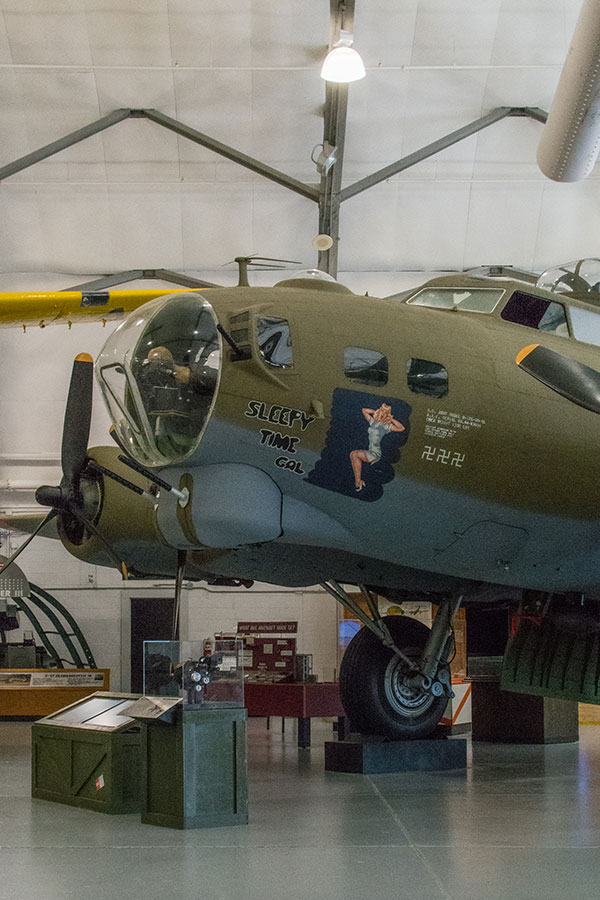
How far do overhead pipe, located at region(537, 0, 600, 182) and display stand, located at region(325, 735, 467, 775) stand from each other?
7.41m

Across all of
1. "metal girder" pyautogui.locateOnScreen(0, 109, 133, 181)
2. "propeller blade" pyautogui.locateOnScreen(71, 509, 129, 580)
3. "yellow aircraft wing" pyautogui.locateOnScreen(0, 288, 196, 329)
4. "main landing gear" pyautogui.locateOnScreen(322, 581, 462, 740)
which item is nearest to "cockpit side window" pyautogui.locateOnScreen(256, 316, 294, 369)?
"propeller blade" pyautogui.locateOnScreen(71, 509, 129, 580)

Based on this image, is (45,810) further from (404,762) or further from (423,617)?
(423,617)

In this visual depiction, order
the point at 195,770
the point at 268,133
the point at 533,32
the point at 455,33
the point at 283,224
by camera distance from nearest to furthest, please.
Answer: 1. the point at 195,770
2. the point at 533,32
3. the point at 455,33
4. the point at 268,133
5. the point at 283,224

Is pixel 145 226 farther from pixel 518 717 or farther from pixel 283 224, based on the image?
pixel 518 717

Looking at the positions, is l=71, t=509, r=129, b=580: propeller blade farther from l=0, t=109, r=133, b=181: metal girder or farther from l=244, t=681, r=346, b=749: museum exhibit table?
l=0, t=109, r=133, b=181: metal girder

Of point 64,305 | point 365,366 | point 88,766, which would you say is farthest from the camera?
point 64,305

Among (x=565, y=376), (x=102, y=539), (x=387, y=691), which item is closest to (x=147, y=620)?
(x=387, y=691)

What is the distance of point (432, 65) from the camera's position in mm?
18047

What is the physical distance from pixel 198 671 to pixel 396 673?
4523 mm

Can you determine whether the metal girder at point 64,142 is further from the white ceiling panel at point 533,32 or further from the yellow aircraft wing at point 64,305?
the white ceiling panel at point 533,32

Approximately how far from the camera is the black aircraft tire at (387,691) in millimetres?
10516

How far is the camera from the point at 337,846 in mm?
5980

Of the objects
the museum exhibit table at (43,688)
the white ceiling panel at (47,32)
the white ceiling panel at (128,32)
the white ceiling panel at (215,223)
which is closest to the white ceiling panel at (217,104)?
the white ceiling panel at (128,32)

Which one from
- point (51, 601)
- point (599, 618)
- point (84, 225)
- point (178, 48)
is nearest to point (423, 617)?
point (51, 601)
